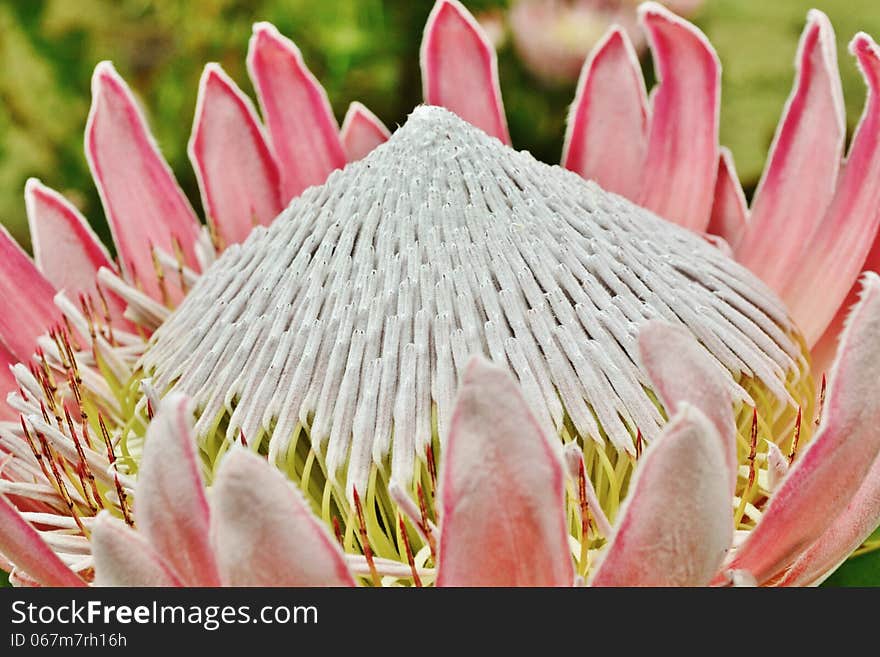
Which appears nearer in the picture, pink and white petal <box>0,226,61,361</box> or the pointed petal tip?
the pointed petal tip

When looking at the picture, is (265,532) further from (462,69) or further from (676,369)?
(462,69)

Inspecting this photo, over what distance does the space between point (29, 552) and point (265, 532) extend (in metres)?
0.29

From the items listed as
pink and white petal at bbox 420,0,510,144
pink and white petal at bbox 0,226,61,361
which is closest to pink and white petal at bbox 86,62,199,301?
pink and white petal at bbox 0,226,61,361

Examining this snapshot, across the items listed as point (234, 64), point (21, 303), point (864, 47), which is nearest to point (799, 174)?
point (864, 47)

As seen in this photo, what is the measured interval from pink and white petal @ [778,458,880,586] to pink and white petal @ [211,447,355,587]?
444 mm

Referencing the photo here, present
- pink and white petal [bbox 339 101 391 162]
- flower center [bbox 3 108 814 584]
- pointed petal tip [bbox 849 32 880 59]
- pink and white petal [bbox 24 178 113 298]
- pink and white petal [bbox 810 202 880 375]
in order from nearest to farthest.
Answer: flower center [bbox 3 108 814 584], pointed petal tip [bbox 849 32 880 59], pink and white petal [bbox 810 202 880 375], pink and white petal [bbox 24 178 113 298], pink and white petal [bbox 339 101 391 162]

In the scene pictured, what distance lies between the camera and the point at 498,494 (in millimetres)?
884

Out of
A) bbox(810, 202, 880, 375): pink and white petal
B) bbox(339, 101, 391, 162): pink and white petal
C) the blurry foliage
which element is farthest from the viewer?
the blurry foliage

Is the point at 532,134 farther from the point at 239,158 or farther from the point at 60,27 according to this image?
the point at 60,27

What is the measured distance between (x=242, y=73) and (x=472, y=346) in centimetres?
155

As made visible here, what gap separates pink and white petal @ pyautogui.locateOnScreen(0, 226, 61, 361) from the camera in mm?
1510

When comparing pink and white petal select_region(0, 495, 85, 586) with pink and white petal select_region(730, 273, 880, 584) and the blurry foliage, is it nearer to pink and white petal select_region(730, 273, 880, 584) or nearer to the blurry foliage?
pink and white petal select_region(730, 273, 880, 584)
